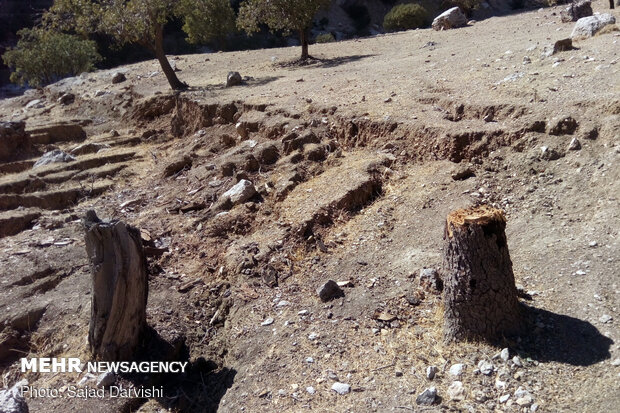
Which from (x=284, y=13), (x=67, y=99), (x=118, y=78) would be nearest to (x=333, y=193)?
(x=284, y=13)

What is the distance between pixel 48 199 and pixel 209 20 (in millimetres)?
13073

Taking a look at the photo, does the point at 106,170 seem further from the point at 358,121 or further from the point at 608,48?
the point at 608,48

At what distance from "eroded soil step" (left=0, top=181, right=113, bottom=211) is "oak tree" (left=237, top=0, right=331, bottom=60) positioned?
6.73 m

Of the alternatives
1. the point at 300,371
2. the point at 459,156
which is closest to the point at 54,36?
the point at 459,156

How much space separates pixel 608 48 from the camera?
7.86 meters

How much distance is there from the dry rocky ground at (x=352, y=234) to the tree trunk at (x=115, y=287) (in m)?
0.29

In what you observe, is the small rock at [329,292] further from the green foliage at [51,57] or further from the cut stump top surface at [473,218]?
the green foliage at [51,57]

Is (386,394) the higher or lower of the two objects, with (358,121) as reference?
lower

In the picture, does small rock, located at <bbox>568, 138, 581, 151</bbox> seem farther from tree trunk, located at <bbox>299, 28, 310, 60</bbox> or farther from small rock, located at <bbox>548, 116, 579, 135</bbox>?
tree trunk, located at <bbox>299, 28, 310, 60</bbox>

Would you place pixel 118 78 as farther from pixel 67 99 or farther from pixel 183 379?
pixel 183 379

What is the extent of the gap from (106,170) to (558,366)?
8215mm

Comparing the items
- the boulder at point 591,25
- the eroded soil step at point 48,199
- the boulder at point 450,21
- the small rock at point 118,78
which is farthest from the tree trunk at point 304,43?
the eroded soil step at point 48,199

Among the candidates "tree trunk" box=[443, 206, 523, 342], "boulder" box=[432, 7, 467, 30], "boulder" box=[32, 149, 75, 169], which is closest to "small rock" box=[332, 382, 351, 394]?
"tree trunk" box=[443, 206, 523, 342]

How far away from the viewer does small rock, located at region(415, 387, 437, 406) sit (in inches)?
148
